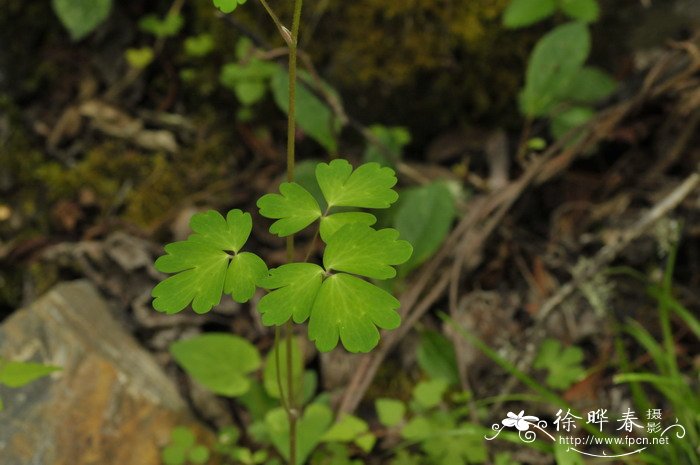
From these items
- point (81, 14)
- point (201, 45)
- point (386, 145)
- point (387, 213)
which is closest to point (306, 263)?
point (387, 213)

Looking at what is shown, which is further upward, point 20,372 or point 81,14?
point 81,14

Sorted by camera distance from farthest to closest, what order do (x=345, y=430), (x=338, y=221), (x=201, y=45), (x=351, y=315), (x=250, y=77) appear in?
1. (x=201, y=45)
2. (x=250, y=77)
3. (x=345, y=430)
4. (x=338, y=221)
5. (x=351, y=315)

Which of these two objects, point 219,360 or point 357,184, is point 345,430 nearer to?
point 219,360

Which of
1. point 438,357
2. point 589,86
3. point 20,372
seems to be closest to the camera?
point 20,372

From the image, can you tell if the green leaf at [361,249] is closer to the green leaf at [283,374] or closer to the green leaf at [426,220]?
the green leaf at [283,374]

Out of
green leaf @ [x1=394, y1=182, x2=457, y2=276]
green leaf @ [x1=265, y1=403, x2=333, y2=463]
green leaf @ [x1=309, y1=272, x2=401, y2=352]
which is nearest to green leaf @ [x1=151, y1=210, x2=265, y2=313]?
green leaf @ [x1=309, y1=272, x2=401, y2=352]

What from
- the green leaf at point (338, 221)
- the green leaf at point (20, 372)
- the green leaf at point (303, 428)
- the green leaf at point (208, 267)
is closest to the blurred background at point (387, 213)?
the green leaf at point (303, 428)
